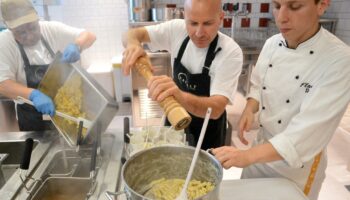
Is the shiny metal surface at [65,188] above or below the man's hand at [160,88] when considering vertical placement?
below

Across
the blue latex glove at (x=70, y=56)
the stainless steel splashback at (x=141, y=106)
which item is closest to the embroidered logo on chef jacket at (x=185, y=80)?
the blue latex glove at (x=70, y=56)

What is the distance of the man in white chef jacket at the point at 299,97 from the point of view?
85cm

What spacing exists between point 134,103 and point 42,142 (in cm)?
203

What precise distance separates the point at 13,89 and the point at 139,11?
201 cm

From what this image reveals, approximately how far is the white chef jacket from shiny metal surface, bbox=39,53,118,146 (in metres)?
0.60

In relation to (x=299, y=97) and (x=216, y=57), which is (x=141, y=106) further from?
(x=299, y=97)

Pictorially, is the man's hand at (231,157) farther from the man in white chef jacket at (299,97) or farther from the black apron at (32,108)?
the black apron at (32,108)

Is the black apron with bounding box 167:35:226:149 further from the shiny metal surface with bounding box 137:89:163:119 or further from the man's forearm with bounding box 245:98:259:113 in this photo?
the shiny metal surface with bounding box 137:89:163:119

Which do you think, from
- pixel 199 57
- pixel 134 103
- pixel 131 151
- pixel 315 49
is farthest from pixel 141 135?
pixel 134 103

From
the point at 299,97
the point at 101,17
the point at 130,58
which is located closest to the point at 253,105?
the point at 299,97

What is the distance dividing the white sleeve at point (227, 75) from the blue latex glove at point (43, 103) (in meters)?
0.71

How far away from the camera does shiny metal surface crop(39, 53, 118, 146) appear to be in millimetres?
1012

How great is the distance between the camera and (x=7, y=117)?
278 centimetres

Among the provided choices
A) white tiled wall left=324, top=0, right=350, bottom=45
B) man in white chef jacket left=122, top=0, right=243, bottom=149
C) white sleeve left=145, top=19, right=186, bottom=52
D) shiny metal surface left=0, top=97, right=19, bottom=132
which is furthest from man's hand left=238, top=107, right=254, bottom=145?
shiny metal surface left=0, top=97, right=19, bottom=132
